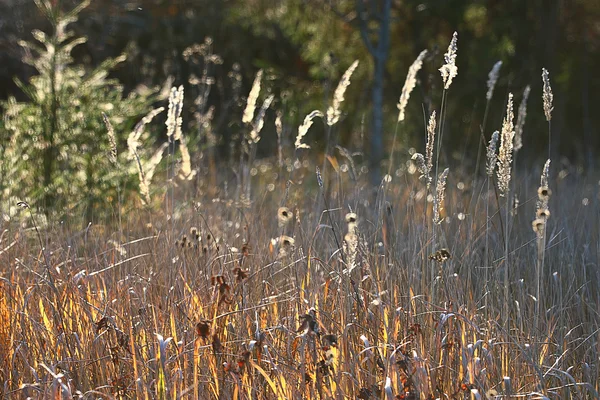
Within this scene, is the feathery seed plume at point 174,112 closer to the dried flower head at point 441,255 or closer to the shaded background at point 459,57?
the dried flower head at point 441,255

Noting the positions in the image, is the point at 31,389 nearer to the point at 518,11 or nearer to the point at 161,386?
the point at 161,386

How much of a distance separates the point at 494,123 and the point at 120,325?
24.7 ft

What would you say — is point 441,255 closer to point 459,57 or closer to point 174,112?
point 174,112

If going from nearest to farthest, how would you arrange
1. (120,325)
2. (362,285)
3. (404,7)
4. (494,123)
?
(120,325) → (362,285) → (404,7) → (494,123)

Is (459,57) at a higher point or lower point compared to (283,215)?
higher

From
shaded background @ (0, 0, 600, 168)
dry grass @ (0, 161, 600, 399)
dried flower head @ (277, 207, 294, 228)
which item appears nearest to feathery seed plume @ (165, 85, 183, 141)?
dry grass @ (0, 161, 600, 399)

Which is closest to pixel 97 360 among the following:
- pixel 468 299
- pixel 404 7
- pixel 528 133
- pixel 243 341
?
pixel 243 341

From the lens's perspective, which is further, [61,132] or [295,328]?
[61,132]

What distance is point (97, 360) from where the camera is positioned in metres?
2.74

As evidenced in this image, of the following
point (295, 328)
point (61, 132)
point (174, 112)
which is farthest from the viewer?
point (61, 132)

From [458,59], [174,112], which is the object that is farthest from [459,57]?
[174,112]

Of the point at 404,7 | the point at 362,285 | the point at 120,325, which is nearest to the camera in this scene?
the point at 120,325

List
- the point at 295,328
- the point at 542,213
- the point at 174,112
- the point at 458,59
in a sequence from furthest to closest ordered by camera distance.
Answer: the point at 458,59 < the point at 174,112 < the point at 295,328 < the point at 542,213

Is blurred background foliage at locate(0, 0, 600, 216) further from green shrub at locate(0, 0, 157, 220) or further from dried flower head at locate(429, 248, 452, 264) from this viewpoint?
dried flower head at locate(429, 248, 452, 264)
